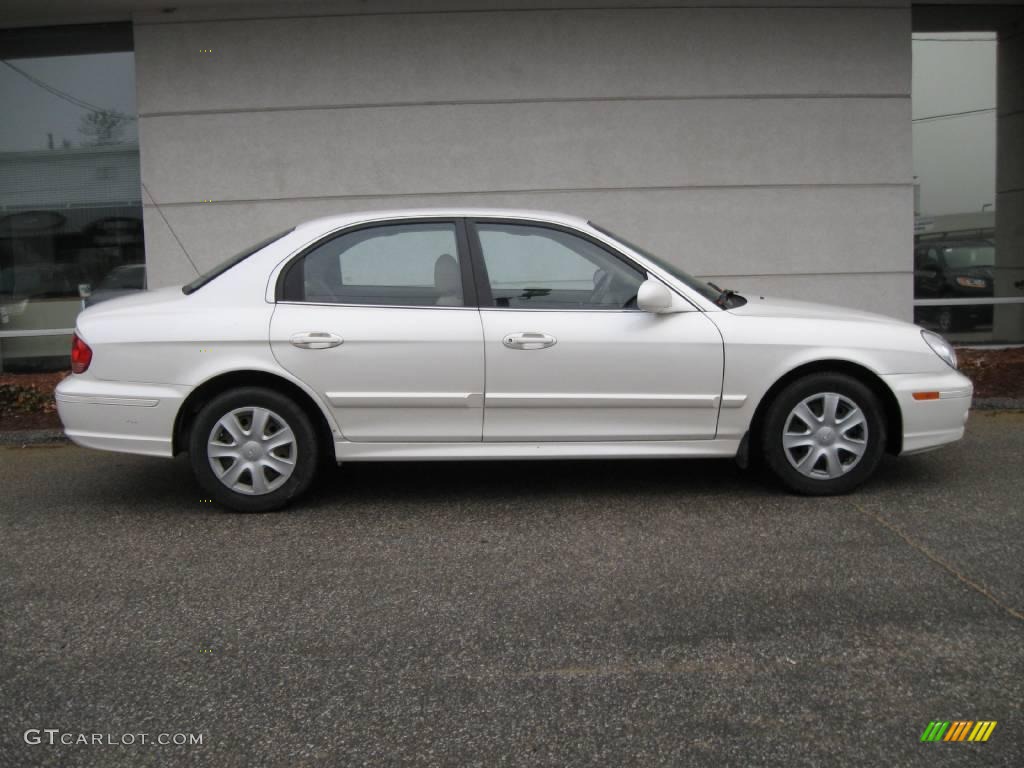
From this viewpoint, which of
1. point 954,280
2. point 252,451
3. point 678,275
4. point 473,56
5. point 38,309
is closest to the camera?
point 252,451

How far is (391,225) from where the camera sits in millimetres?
5305

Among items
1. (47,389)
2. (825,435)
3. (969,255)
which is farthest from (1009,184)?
(47,389)

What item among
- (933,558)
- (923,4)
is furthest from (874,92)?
(933,558)

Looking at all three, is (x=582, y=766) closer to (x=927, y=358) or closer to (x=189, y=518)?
(x=189, y=518)

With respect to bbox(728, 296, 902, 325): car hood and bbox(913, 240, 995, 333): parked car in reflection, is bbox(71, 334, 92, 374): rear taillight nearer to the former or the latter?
bbox(728, 296, 902, 325): car hood

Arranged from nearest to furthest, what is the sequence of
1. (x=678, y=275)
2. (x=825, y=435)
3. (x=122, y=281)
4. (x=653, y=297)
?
(x=653, y=297) → (x=825, y=435) → (x=678, y=275) → (x=122, y=281)

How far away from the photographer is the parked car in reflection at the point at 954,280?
9.80m

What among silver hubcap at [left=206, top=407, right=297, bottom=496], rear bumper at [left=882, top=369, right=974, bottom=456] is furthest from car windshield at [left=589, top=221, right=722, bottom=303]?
silver hubcap at [left=206, top=407, right=297, bottom=496]

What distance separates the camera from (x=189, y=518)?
521 centimetres

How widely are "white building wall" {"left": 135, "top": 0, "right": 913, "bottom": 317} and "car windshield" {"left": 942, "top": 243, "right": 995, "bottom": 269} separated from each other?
1.06 meters

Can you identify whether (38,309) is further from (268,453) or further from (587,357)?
(587,357)

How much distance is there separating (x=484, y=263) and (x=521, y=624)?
86.1 inches

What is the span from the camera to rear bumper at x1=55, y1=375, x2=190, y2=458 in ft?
16.5

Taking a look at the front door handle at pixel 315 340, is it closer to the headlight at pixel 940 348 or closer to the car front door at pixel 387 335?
the car front door at pixel 387 335
